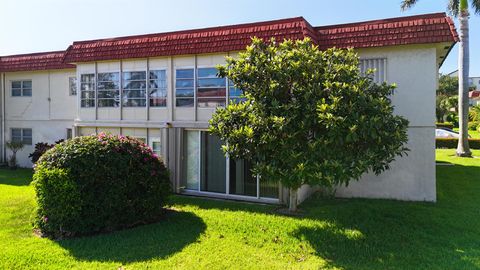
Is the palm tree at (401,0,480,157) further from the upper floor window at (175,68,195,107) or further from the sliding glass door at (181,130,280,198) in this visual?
the upper floor window at (175,68,195,107)

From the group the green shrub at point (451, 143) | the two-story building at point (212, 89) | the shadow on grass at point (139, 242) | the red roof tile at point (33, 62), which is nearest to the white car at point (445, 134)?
the green shrub at point (451, 143)

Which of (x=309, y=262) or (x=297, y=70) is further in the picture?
(x=297, y=70)

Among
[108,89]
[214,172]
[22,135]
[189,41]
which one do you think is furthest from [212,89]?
[22,135]

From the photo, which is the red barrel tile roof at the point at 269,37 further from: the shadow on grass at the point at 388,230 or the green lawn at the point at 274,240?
the green lawn at the point at 274,240

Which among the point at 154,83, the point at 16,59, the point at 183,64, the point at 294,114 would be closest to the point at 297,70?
the point at 294,114

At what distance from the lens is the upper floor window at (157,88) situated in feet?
37.9

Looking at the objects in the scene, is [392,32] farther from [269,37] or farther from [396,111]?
[269,37]

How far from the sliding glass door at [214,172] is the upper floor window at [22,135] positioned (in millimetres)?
11081

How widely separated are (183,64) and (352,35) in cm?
510

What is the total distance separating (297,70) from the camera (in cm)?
744

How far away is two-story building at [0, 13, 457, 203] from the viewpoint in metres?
9.53

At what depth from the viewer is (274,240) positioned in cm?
688

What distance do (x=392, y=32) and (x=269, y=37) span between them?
10.6ft

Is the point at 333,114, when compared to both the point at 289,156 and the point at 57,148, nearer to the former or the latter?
the point at 289,156
